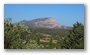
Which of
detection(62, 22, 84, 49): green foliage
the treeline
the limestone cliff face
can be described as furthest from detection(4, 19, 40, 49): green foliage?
detection(62, 22, 84, 49): green foliage

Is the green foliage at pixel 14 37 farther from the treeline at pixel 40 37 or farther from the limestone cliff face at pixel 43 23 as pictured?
the limestone cliff face at pixel 43 23

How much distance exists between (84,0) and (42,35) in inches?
36.8

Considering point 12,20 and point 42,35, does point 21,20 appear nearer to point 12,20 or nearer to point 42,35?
point 12,20

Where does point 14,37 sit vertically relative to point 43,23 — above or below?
below

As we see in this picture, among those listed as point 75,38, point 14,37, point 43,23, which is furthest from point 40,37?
point 75,38

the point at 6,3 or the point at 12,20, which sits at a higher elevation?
the point at 6,3

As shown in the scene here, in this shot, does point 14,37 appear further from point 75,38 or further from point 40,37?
point 75,38

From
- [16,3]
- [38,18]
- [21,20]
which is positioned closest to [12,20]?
[21,20]

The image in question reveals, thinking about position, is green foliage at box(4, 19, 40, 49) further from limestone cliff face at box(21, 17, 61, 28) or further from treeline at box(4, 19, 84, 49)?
limestone cliff face at box(21, 17, 61, 28)

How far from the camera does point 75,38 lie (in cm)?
235

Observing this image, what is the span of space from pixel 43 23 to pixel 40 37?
247 millimetres

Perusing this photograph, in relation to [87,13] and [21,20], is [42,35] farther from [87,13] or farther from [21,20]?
[87,13]

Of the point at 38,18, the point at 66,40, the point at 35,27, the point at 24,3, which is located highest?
the point at 24,3

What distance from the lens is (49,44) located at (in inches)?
92.1
